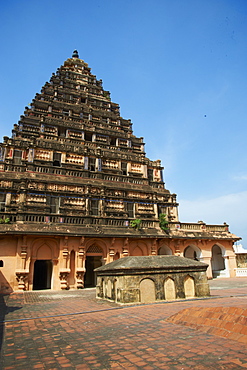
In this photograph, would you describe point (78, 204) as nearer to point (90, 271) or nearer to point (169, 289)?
point (90, 271)

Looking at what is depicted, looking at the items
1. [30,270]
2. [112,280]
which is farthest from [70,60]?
[112,280]

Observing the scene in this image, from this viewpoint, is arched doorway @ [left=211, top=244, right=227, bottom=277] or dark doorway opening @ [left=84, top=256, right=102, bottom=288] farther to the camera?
arched doorway @ [left=211, top=244, right=227, bottom=277]

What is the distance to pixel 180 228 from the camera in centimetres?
2723

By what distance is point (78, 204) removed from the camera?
77.5 feet

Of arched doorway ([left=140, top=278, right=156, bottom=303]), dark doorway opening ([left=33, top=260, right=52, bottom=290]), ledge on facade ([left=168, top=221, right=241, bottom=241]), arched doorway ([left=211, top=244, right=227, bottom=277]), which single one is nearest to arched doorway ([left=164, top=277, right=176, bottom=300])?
arched doorway ([left=140, top=278, right=156, bottom=303])

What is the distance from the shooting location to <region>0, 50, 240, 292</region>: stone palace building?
67.1 feet

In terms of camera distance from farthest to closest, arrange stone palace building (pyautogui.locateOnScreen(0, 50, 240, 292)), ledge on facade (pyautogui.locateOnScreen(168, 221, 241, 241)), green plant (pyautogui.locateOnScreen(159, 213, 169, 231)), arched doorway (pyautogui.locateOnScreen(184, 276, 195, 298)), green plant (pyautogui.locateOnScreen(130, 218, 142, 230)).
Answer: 1. ledge on facade (pyautogui.locateOnScreen(168, 221, 241, 241))
2. green plant (pyautogui.locateOnScreen(159, 213, 169, 231))
3. green plant (pyautogui.locateOnScreen(130, 218, 142, 230))
4. stone palace building (pyautogui.locateOnScreen(0, 50, 240, 292))
5. arched doorway (pyautogui.locateOnScreen(184, 276, 195, 298))

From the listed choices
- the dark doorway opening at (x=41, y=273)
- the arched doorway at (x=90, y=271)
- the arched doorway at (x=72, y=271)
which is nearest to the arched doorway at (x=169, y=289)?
the arched doorway at (x=72, y=271)

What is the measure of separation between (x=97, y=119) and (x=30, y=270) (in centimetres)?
2113

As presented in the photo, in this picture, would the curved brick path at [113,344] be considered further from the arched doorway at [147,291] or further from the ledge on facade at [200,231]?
the ledge on facade at [200,231]

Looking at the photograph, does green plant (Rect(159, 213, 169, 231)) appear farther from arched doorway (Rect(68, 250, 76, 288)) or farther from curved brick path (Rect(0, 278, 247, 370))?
curved brick path (Rect(0, 278, 247, 370))

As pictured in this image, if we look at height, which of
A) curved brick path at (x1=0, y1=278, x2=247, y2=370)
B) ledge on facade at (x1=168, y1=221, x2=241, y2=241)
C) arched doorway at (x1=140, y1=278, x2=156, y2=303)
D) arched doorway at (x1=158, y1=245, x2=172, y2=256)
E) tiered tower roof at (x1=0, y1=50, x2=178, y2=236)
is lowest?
curved brick path at (x1=0, y1=278, x2=247, y2=370)

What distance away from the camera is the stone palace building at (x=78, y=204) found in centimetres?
2045

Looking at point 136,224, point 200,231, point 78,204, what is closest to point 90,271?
point 136,224
